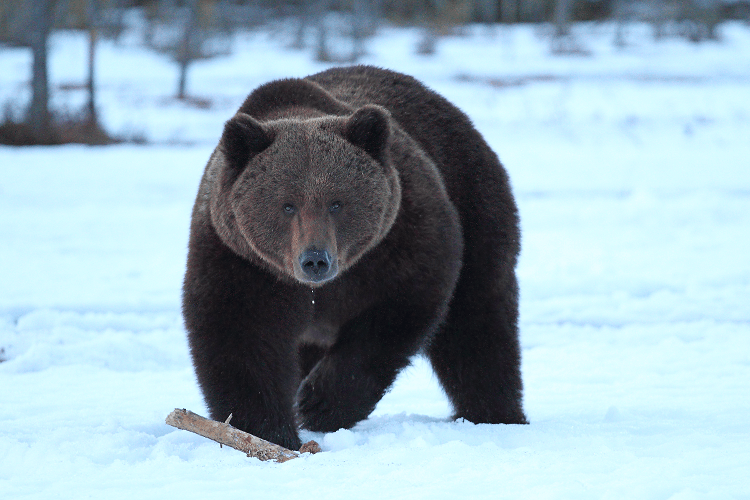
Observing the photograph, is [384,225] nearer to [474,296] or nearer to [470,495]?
[474,296]

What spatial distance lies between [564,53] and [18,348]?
97.2 feet

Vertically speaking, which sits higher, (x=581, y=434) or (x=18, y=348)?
(x=581, y=434)

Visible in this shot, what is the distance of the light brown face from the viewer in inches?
149

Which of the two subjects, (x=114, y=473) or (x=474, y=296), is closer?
(x=114, y=473)

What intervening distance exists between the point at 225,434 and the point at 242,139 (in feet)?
4.22

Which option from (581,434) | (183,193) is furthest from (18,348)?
(183,193)

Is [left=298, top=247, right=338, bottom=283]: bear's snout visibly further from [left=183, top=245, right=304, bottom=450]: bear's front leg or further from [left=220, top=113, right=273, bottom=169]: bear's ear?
[left=220, top=113, right=273, bottom=169]: bear's ear

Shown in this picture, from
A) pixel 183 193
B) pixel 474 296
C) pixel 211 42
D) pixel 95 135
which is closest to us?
pixel 474 296

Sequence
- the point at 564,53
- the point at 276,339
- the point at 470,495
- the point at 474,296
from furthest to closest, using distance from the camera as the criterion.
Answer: the point at 564,53 < the point at 474,296 < the point at 276,339 < the point at 470,495

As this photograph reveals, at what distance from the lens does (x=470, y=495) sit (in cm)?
303

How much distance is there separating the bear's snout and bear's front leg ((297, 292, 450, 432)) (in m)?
0.62

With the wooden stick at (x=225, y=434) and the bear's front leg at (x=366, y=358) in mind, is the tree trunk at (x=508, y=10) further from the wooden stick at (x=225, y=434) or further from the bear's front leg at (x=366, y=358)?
the wooden stick at (x=225, y=434)

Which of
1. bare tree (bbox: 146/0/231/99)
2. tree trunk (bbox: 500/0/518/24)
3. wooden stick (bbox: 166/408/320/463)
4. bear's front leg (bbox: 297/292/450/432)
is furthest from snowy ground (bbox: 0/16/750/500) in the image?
tree trunk (bbox: 500/0/518/24)

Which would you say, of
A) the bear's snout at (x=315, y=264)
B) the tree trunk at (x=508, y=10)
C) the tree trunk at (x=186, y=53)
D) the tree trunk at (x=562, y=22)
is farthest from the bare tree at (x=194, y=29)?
the bear's snout at (x=315, y=264)
